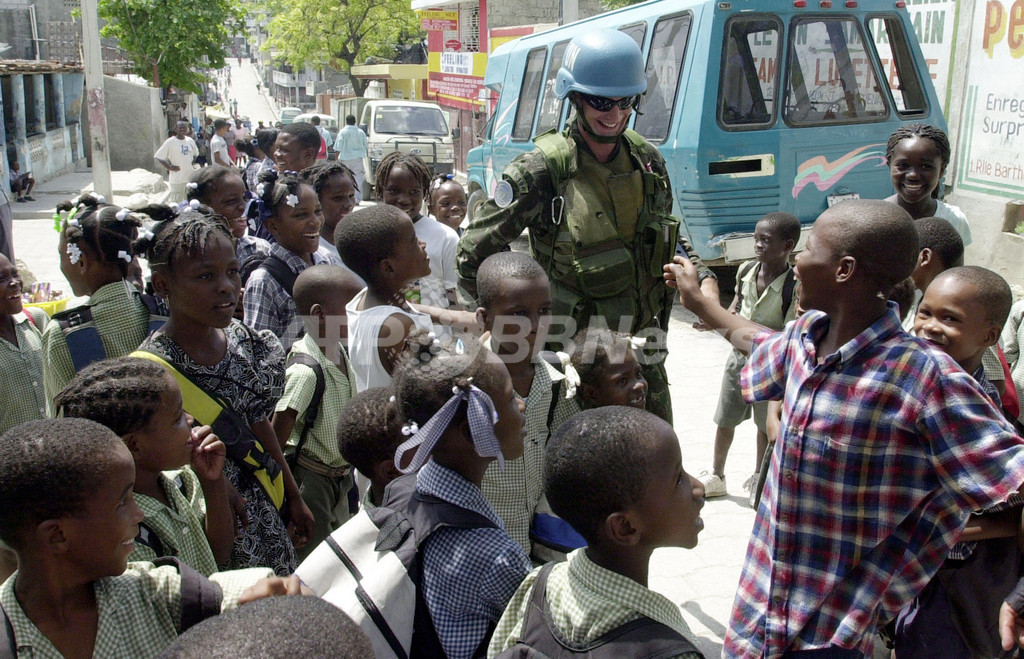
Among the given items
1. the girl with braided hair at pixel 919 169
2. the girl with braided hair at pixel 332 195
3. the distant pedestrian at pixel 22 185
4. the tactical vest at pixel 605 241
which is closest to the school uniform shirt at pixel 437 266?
the girl with braided hair at pixel 332 195

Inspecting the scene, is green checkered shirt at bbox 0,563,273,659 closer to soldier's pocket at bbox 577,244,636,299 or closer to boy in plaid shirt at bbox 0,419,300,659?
boy in plaid shirt at bbox 0,419,300,659

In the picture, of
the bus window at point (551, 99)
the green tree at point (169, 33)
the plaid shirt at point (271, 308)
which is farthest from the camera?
the green tree at point (169, 33)

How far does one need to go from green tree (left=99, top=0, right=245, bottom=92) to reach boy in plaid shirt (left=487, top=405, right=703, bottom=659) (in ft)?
83.1

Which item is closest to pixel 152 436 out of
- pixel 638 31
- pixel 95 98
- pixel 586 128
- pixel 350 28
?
pixel 586 128

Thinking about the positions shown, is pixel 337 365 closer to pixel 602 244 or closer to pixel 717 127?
pixel 602 244

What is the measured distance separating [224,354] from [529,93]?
26.6ft

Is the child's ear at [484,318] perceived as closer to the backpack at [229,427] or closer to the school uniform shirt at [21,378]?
the backpack at [229,427]

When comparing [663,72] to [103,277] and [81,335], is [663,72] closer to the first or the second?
[103,277]

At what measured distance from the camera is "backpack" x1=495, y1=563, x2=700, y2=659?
4.88ft

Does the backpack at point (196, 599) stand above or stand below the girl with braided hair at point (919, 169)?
below

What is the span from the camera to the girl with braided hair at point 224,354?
2412 millimetres

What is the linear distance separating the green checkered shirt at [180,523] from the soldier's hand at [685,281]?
151 cm

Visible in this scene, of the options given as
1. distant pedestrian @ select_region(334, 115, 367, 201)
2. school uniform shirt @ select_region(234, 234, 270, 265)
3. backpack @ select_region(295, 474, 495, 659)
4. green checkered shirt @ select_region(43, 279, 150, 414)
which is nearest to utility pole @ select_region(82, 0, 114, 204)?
distant pedestrian @ select_region(334, 115, 367, 201)

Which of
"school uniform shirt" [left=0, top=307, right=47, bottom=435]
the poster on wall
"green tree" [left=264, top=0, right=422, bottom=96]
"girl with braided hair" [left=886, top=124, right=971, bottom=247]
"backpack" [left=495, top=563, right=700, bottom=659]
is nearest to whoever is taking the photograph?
"backpack" [left=495, top=563, right=700, bottom=659]
